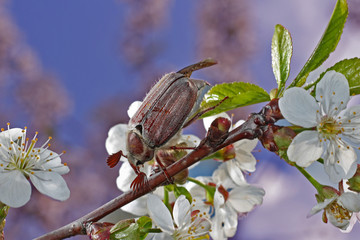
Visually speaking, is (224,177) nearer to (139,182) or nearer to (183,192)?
(183,192)

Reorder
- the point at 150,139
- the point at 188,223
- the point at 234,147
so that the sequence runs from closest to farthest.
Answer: the point at 150,139, the point at 188,223, the point at 234,147

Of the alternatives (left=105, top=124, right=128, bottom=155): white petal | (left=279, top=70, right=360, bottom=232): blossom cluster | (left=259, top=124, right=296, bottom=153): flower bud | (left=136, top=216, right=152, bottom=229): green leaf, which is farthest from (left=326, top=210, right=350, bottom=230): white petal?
(left=105, top=124, right=128, bottom=155): white petal

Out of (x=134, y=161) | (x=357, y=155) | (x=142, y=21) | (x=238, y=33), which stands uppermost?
(x=142, y=21)

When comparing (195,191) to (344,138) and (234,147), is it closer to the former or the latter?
(234,147)

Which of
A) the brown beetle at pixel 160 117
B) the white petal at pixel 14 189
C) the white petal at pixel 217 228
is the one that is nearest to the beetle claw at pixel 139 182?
the brown beetle at pixel 160 117

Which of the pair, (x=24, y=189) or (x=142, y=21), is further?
(x=142, y=21)

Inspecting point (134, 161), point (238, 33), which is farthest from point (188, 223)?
point (238, 33)

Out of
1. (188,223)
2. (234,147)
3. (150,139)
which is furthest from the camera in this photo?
(234,147)
